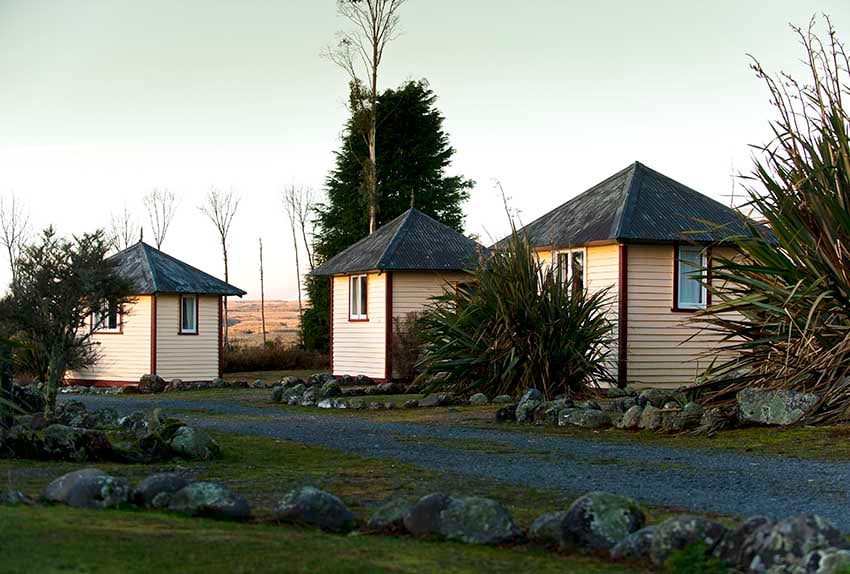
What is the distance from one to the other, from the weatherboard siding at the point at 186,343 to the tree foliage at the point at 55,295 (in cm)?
1536

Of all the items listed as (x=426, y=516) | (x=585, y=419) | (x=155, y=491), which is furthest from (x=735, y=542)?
(x=585, y=419)

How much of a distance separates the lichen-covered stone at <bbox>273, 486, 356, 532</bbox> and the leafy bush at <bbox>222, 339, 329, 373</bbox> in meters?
32.9

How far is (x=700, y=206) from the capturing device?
1016 inches

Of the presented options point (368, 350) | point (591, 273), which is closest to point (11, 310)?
point (591, 273)

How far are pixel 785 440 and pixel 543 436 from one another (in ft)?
10.4

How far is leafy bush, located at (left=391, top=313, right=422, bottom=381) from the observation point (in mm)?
29875

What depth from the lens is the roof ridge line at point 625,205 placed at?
23906mm

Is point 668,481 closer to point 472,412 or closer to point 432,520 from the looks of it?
point 432,520

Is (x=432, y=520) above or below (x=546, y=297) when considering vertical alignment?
below

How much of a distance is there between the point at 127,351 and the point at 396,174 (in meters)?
16.5

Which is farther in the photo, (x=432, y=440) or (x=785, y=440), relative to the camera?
(x=432, y=440)

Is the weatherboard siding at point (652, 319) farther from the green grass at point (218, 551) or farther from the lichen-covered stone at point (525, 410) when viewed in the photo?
the green grass at point (218, 551)

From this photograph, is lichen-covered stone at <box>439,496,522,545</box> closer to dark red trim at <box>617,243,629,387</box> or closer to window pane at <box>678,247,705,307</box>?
dark red trim at <box>617,243,629,387</box>

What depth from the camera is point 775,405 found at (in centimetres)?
1423
